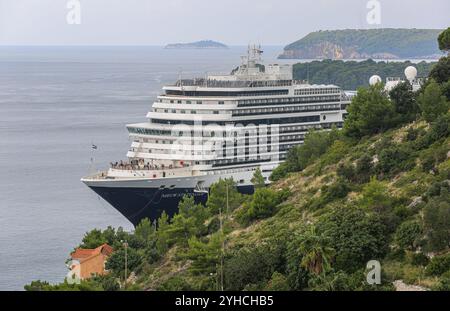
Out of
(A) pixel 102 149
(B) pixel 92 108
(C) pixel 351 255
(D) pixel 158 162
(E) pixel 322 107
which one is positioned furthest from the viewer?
(B) pixel 92 108

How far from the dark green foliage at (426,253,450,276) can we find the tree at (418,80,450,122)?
48.7 ft

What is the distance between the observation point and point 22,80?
7200 inches

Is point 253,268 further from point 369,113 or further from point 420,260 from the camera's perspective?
point 369,113

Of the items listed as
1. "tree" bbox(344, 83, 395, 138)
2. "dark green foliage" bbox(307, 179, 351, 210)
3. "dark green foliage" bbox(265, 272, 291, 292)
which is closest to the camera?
"dark green foliage" bbox(265, 272, 291, 292)

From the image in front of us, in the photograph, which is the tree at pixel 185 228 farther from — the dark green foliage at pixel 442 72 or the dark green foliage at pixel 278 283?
the dark green foliage at pixel 442 72

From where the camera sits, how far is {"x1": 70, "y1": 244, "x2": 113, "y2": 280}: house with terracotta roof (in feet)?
130

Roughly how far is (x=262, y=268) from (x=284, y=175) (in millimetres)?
21427

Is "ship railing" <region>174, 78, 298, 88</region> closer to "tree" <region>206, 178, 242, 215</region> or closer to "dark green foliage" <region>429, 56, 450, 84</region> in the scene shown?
"tree" <region>206, 178, 242, 215</region>

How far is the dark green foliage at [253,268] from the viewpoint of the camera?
102ft

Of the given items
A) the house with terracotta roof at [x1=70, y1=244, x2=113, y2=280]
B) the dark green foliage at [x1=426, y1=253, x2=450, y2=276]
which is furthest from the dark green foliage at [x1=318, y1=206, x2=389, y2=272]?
the house with terracotta roof at [x1=70, y1=244, x2=113, y2=280]

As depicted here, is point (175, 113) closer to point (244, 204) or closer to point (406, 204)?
point (244, 204)

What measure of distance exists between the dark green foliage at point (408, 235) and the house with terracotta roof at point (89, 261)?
13.6 meters

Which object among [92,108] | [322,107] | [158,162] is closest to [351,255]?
[158,162]

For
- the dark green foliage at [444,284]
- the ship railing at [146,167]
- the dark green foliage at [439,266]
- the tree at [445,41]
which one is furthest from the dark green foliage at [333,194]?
the ship railing at [146,167]
